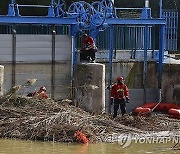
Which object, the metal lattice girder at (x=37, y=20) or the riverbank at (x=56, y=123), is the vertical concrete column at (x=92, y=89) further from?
the metal lattice girder at (x=37, y=20)

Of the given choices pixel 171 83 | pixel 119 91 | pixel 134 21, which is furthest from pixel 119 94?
pixel 171 83

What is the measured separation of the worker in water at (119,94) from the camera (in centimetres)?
1623

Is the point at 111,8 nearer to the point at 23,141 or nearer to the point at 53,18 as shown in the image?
the point at 53,18

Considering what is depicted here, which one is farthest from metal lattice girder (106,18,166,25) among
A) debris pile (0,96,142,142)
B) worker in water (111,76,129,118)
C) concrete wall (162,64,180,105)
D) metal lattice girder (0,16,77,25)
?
debris pile (0,96,142,142)

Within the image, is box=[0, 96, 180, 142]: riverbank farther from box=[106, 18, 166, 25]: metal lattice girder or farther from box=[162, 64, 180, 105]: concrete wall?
box=[106, 18, 166, 25]: metal lattice girder

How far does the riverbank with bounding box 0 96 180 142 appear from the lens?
13.2 meters

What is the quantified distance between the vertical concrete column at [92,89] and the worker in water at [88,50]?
0.87 m

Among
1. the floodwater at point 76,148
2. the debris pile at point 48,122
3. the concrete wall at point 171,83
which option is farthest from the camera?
the concrete wall at point 171,83

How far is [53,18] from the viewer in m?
18.0

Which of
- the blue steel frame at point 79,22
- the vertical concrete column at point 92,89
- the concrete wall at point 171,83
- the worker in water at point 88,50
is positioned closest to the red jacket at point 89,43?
the worker in water at point 88,50

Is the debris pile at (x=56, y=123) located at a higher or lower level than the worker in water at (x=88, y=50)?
lower

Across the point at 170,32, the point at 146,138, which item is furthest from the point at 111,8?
the point at 170,32

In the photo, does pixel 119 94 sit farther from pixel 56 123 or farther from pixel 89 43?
pixel 56 123

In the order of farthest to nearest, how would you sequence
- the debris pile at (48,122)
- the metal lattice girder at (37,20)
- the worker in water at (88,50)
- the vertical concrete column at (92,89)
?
1. the worker in water at (88,50)
2. the metal lattice girder at (37,20)
3. the vertical concrete column at (92,89)
4. the debris pile at (48,122)
